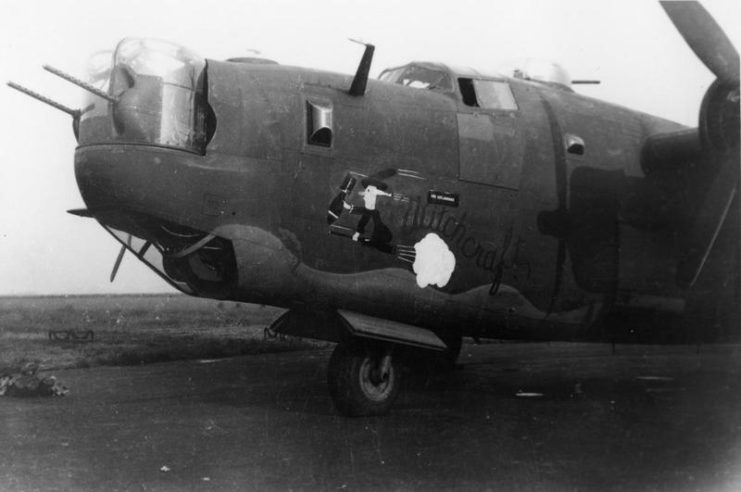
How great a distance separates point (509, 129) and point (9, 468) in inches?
245

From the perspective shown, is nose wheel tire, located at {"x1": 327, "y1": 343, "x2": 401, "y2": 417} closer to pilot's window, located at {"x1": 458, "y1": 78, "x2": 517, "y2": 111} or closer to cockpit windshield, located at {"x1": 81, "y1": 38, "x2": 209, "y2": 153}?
cockpit windshield, located at {"x1": 81, "y1": 38, "x2": 209, "y2": 153}

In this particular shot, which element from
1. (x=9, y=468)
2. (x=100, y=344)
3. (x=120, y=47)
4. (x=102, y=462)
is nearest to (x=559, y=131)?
(x=120, y=47)

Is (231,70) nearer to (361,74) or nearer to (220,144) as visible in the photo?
(220,144)

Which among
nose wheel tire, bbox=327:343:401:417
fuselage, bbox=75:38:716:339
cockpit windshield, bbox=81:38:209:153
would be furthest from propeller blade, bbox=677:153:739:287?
cockpit windshield, bbox=81:38:209:153

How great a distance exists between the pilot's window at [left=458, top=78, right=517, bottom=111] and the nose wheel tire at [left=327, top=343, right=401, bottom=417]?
124 inches

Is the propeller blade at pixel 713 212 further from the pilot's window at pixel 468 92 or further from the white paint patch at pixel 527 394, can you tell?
the pilot's window at pixel 468 92

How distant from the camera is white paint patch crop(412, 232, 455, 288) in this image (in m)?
8.12

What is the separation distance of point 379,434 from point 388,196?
248 centimetres

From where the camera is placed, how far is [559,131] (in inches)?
357

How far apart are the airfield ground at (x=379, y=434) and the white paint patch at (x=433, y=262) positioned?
1.61 meters

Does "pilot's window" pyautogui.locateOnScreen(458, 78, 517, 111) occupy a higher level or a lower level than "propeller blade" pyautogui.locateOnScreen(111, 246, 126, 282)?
higher

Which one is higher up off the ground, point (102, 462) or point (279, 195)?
point (279, 195)

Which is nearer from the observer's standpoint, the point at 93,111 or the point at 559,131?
the point at 93,111

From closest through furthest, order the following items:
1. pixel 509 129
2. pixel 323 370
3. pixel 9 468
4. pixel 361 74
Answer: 1. pixel 9 468
2. pixel 361 74
3. pixel 509 129
4. pixel 323 370
